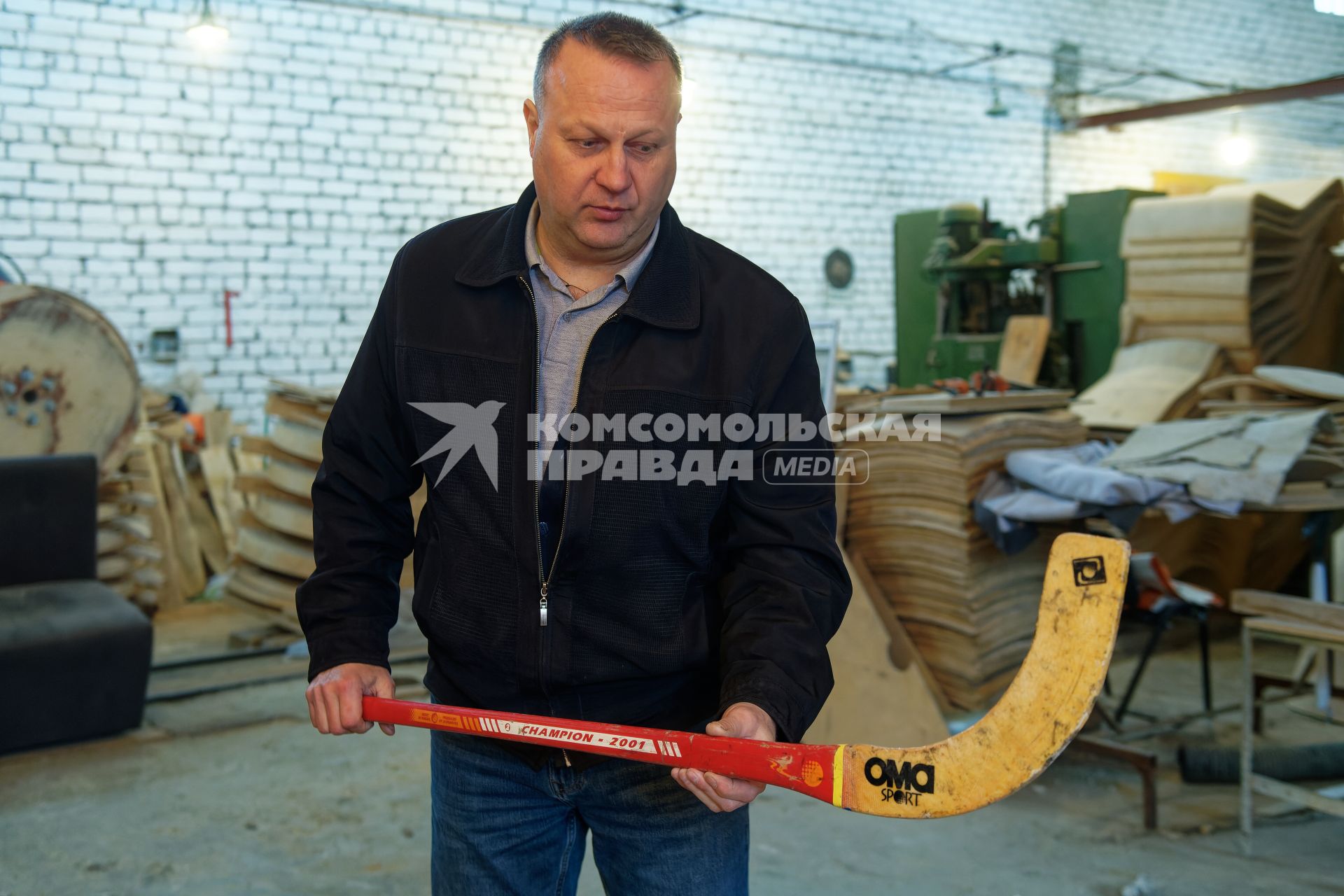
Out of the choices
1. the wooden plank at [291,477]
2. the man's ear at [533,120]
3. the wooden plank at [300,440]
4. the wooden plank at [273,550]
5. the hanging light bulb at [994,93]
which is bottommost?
the wooden plank at [273,550]

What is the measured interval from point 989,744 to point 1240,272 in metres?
4.78

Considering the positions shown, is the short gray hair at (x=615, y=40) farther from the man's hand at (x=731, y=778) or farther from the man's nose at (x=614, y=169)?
the man's hand at (x=731, y=778)

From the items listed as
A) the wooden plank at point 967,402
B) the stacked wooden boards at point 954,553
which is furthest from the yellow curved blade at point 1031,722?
the wooden plank at point 967,402

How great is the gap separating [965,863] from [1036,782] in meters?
0.70

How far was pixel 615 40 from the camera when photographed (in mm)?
1417

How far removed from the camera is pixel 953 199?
A: 10547mm

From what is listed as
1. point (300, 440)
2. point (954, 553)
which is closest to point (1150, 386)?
point (954, 553)

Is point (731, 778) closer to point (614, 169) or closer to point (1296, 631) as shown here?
point (614, 169)

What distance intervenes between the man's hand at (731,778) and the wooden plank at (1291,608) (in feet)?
7.34

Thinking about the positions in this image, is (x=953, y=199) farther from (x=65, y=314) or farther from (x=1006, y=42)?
(x=65, y=314)

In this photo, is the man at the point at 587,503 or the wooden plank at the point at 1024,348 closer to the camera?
the man at the point at 587,503

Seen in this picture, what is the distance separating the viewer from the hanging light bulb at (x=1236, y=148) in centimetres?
1240

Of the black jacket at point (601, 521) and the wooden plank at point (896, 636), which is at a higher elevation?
the black jacket at point (601, 521)

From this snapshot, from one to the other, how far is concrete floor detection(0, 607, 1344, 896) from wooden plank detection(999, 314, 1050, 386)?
239 centimetres
